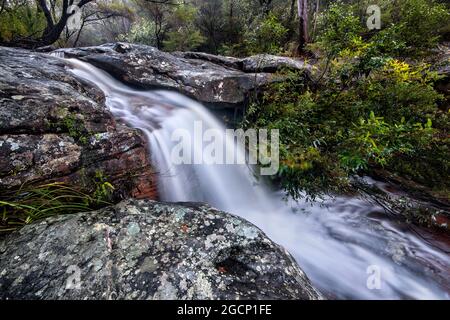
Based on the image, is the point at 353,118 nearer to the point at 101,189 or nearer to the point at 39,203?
the point at 101,189

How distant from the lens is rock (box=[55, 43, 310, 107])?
4.75 meters

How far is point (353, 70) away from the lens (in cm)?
411

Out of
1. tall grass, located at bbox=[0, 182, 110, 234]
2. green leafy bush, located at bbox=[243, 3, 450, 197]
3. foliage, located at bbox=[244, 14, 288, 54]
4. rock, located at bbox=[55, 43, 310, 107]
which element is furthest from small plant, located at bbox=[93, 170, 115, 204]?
foliage, located at bbox=[244, 14, 288, 54]

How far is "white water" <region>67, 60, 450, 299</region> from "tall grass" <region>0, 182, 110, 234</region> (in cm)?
101

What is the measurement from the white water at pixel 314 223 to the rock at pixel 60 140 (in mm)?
415

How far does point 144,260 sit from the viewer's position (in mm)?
1750

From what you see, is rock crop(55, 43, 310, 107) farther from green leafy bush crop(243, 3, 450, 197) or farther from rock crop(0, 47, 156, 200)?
rock crop(0, 47, 156, 200)

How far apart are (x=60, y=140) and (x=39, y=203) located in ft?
2.17

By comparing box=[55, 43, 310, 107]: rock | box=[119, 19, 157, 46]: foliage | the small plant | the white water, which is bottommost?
the white water

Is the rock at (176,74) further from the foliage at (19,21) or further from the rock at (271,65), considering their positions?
the foliage at (19,21)

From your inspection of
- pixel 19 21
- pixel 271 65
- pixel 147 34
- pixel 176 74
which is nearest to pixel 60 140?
pixel 176 74

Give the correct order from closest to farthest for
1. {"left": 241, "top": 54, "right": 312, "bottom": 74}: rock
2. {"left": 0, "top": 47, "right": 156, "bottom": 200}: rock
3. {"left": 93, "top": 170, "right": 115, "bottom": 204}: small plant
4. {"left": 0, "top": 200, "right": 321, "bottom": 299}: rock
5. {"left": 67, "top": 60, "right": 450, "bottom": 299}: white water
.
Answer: {"left": 0, "top": 200, "right": 321, "bottom": 299}: rock < {"left": 0, "top": 47, "right": 156, "bottom": 200}: rock < {"left": 93, "top": 170, "right": 115, "bottom": 204}: small plant < {"left": 67, "top": 60, "right": 450, "bottom": 299}: white water < {"left": 241, "top": 54, "right": 312, "bottom": 74}: rock

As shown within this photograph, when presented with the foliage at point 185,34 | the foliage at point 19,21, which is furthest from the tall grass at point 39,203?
the foliage at point 185,34

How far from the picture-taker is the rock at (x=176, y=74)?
4.75 meters
